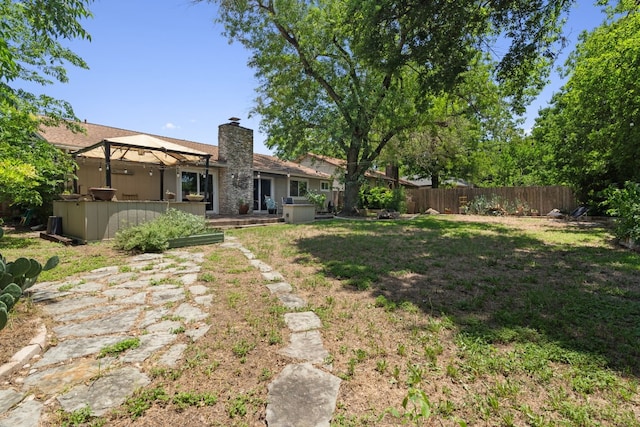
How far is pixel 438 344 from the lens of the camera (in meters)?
2.61

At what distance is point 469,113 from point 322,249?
1129cm

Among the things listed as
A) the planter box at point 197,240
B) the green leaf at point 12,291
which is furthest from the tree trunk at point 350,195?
the green leaf at point 12,291

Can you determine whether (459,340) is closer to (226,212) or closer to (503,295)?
(503,295)

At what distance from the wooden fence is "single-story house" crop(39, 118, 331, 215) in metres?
7.75

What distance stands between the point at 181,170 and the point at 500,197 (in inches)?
665

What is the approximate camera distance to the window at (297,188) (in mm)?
19175

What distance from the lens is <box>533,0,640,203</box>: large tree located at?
8.91 metres

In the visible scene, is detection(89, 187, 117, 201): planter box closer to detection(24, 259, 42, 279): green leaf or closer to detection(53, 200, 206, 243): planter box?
detection(53, 200, 206, 243): planter box

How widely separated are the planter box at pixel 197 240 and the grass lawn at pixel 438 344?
6.60ft

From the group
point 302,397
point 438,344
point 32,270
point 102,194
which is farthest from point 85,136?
point 438,344

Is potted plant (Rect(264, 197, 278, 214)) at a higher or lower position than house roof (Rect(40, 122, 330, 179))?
lower

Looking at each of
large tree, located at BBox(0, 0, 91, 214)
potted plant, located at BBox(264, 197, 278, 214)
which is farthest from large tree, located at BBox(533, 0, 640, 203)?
potted plant, located at BBox(264, 197, 278, 214)

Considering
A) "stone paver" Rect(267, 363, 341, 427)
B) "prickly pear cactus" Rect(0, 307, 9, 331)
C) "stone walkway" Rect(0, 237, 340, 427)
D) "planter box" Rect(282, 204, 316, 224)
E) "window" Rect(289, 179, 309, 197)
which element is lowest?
"stone paver" Rect(267, 363, 341, 427)

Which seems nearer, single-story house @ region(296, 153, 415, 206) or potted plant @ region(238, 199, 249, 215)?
potted plant @ region(238, 199, 249, 215)
